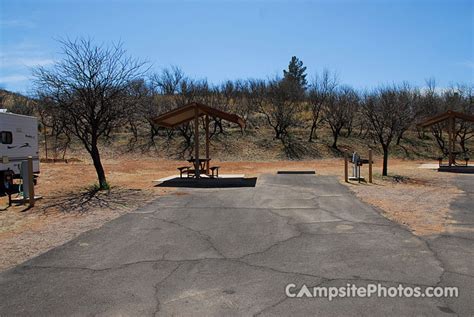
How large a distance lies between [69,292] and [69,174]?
689 inches

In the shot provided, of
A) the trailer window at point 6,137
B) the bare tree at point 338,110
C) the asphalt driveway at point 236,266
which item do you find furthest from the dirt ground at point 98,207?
the bare tree at point 338,110

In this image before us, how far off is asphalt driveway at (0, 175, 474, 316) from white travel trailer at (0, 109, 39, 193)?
8336 mm

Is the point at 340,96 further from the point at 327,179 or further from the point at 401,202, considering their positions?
the point at 401,202

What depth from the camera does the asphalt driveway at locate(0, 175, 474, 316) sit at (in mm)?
4613

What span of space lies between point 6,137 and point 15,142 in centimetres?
57

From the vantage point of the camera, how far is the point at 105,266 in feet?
20.0

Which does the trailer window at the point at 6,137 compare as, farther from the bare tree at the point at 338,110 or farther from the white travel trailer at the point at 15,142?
the bare tree at the point at 338,110

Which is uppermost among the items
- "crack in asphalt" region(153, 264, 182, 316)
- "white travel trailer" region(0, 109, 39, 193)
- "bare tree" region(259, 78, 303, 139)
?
"bare tree" region(259, 78, 303, 139)

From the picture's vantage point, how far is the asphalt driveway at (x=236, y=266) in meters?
4.61

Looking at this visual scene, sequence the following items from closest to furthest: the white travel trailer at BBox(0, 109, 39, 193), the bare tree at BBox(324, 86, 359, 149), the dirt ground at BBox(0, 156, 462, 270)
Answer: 1. the dirt ground at BBox(0, 156, 462, 270)
2. the white travel trailer at BBox(0, 109, 39, 193)
3. the bare tree at BBox(324, 86, 359, 149)

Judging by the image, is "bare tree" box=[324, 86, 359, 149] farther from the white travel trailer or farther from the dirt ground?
the white travel trailer

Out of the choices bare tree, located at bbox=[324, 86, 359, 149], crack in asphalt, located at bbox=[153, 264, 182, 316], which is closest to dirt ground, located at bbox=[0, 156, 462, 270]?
crack in asphalt, located at bbox=[153, 264, 182, 316]

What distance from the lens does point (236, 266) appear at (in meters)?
6.05

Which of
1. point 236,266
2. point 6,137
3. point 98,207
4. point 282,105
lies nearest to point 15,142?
point 6,137
